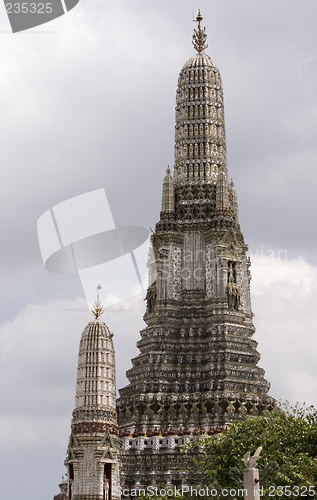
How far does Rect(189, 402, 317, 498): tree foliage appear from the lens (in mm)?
62719

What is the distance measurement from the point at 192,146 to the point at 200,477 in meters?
41.3

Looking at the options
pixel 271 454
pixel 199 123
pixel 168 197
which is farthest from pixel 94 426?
pixel 199 123

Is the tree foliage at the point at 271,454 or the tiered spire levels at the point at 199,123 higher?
the tiered spire levels at the point at 199,123

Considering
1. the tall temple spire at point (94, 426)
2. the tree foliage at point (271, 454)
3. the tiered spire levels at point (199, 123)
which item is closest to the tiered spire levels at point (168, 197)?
the tiered spire levels at point (199, 123)

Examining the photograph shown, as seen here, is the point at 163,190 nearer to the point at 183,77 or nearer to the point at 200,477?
the point at 183,77

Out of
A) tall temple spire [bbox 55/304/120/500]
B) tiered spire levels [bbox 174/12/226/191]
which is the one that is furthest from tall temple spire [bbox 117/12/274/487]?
tall temple spire [bbox 55/304/120/500]

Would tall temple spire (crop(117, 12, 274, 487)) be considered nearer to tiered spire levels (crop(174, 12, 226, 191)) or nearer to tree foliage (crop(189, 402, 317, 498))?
tiered spire levels (crop(174, 12, 226, 191))

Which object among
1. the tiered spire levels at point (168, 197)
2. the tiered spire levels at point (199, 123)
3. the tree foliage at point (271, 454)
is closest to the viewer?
the tree foliage at point (271, 454)

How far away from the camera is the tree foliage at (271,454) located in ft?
206

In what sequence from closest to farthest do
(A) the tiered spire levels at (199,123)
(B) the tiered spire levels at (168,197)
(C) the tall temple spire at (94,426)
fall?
(C) the tall temple spire at (94,426) < (B) the tiered spire levels at (168,197) < (A) the tiered spire levels at (199,123)

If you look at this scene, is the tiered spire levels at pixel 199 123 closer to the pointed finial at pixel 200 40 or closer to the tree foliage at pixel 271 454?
the pointed finial at pixel 200 40

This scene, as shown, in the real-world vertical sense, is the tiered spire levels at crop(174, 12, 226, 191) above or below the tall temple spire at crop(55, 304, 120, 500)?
above

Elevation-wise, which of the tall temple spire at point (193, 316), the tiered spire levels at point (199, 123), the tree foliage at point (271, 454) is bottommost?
the tree foliage at point (271, 454)

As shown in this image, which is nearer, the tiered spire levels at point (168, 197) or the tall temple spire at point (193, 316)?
the tall temple spire at point (193, 316)
